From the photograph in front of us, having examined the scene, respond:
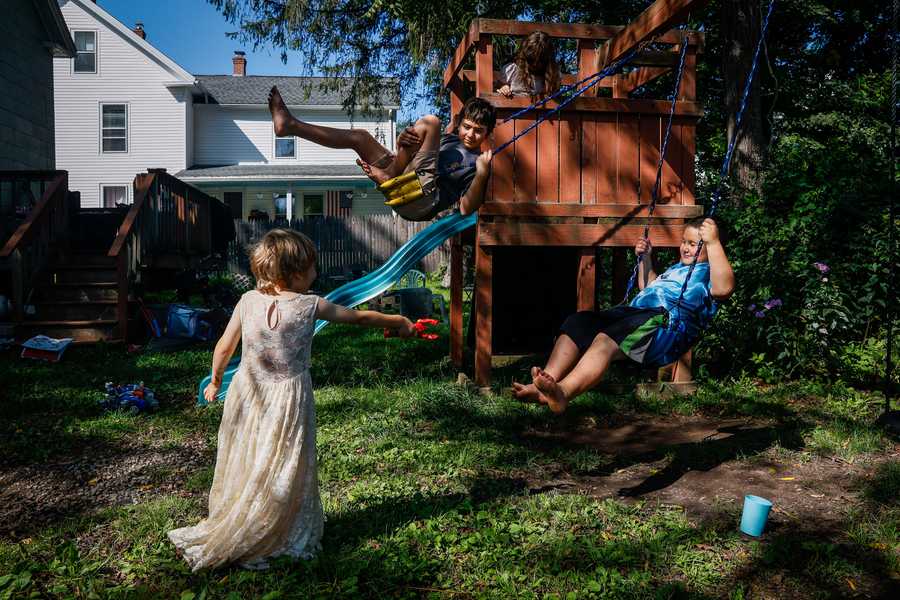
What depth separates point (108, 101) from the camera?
75.7 ft

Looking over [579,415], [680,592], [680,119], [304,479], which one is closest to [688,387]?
[579,415]

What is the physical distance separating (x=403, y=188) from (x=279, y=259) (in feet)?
5.95

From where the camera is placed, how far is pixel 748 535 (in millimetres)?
3420

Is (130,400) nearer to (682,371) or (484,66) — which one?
(484,66)

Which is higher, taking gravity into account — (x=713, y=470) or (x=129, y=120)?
(x=129, y=120)

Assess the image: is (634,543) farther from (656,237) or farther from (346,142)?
(656,237)

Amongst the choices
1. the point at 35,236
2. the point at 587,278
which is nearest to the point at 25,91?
the point at 35,236

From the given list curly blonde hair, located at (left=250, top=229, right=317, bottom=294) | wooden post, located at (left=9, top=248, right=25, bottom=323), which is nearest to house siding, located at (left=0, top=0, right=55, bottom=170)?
wooden post, located at (left=9, top=248, right=25, bottom=323)

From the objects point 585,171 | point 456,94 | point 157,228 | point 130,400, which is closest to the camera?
point 130,400

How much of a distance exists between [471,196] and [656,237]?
2.43m

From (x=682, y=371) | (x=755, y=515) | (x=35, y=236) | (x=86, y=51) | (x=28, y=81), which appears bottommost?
(x=755, y=515)

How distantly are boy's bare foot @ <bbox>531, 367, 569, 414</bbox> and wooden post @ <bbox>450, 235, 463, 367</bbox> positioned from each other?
12.0ft

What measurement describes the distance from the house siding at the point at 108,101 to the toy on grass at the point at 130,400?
1927 cm

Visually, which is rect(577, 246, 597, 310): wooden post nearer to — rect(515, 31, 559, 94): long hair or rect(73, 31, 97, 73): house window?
rect(515, 31, 559, 94): long hair
